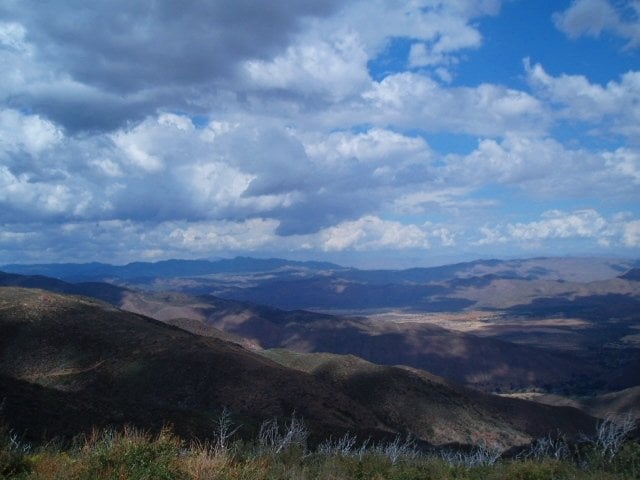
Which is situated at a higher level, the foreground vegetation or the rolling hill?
the foreground vegetation

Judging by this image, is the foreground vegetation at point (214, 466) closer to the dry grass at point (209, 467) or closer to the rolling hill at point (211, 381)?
the dry grass at point (209, 467)

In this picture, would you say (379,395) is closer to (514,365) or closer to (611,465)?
(611,465)

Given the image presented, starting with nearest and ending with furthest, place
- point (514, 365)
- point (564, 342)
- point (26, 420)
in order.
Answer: point (26, 420) → point (514, 365) → point (564, 342)

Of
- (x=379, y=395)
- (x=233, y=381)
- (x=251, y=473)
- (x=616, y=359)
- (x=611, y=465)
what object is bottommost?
(x=616, y=359)

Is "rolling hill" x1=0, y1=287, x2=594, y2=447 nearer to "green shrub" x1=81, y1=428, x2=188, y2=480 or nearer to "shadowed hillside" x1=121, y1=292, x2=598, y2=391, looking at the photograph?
"green shrub" x1=81, y1=428, x2=188, y2=480

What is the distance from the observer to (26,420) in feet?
90.0

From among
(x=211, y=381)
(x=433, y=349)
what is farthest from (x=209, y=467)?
(x=433, y=349)

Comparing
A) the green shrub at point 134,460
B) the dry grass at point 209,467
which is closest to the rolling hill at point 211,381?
the dry grass at point 209,467

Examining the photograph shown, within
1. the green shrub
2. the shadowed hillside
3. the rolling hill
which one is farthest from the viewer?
the shadowed hillside

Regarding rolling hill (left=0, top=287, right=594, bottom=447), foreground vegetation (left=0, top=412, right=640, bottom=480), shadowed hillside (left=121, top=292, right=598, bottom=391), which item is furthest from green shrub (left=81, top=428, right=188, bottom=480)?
shadowed hillside (left=121, top=292, right=598, bottom=391)

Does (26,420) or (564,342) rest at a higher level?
(26,420)

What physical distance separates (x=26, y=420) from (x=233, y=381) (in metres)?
28.3

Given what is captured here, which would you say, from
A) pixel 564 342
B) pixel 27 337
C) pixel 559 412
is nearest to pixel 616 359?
pixel 564 342

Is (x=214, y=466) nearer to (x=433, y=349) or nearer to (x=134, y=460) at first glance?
(x=134, y=460)
